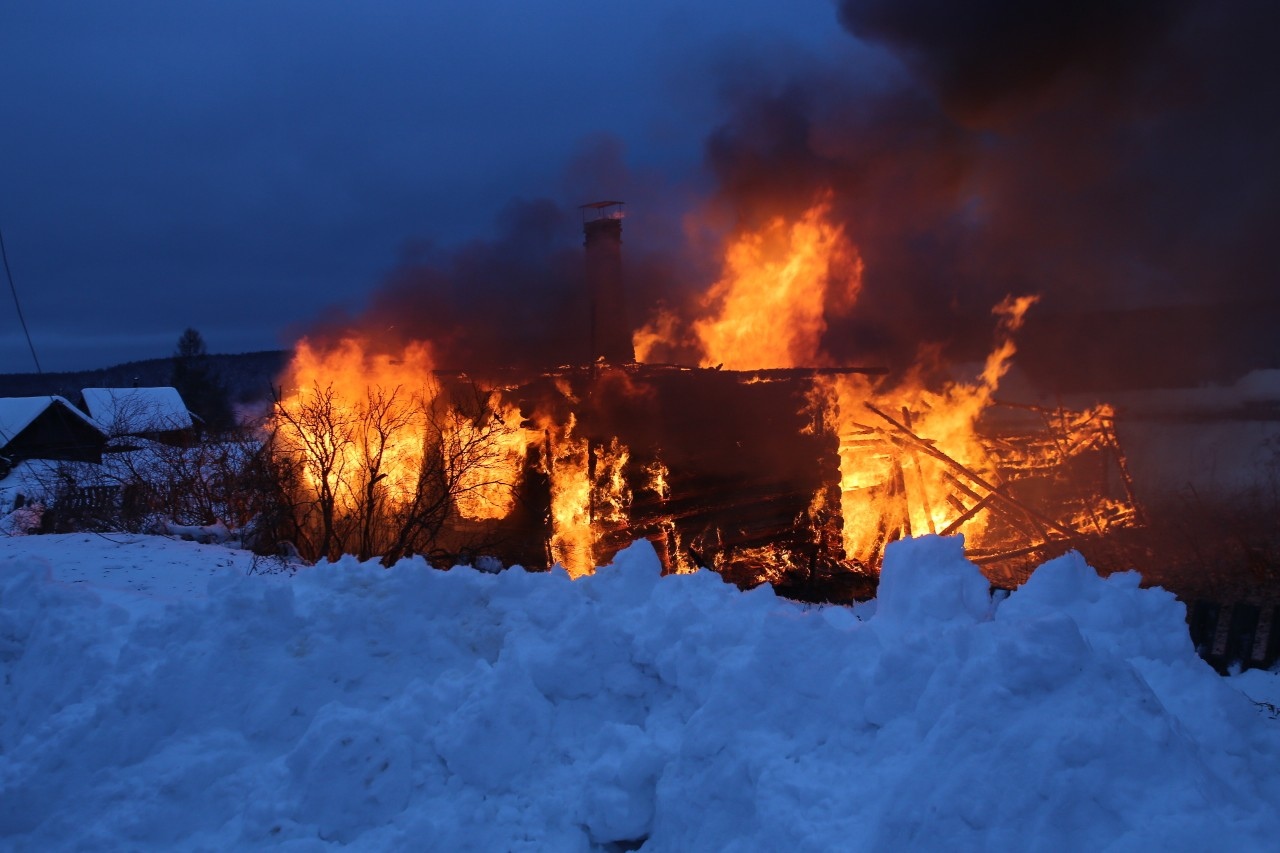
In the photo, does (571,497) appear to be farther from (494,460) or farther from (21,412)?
(21,412)

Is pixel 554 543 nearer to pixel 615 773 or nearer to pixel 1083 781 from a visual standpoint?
pixel 615 773

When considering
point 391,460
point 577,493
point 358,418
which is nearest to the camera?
point 577,493

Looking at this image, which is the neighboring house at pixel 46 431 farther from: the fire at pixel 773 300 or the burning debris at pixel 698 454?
the fire at pixel 773 300

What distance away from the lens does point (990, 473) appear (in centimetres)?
1667

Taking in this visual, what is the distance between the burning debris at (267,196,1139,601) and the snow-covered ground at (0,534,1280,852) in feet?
19.1

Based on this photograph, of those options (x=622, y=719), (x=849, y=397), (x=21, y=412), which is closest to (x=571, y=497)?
(x=849, y=397)

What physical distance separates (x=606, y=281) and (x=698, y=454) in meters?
5.39

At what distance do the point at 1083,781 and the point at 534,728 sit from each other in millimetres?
2426

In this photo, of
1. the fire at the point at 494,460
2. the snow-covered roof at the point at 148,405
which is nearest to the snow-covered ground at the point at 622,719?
the fire at the point at 494,460

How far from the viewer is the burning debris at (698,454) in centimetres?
1182

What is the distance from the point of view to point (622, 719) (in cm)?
427

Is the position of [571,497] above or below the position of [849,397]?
below

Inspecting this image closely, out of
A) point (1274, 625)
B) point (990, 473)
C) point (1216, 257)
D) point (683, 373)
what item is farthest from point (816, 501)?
point (1216, 257)

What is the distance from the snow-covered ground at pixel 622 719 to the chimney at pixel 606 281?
38.6 feet
